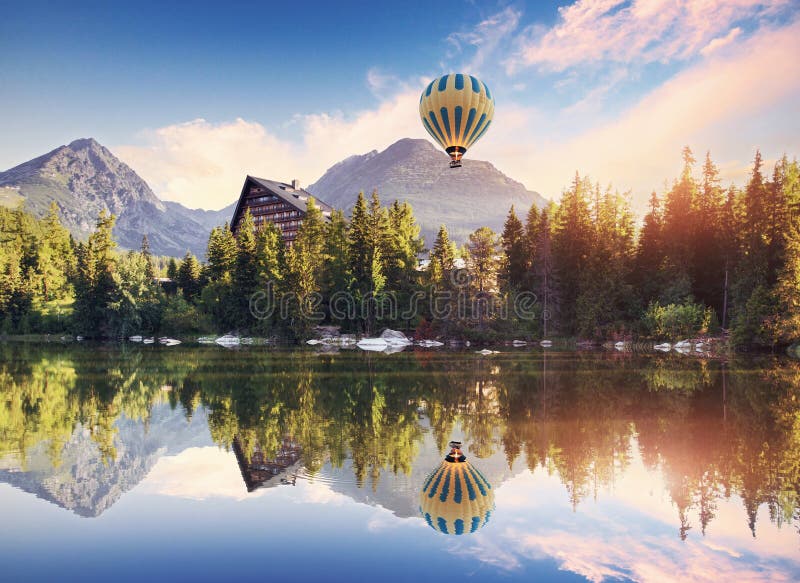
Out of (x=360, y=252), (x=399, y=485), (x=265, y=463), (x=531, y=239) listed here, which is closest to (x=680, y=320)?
(x=531, y=239)

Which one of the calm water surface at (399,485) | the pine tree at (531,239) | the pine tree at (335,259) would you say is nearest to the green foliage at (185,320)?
the pine tree at (335,259)

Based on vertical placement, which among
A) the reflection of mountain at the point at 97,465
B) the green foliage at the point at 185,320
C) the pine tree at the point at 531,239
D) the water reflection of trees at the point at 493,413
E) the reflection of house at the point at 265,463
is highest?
the pine tree at the point at 531,239

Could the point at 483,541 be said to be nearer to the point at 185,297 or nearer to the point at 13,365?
the point at 13,365

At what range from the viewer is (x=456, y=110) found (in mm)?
25375

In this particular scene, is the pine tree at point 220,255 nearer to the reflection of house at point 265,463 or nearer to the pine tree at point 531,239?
the pine tree at point 531,239

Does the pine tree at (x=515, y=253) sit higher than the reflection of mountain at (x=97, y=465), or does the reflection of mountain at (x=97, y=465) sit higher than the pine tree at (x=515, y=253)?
the pine tree at (x=515, y=253)

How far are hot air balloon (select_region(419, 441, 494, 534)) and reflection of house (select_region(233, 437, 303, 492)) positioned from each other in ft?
10.1

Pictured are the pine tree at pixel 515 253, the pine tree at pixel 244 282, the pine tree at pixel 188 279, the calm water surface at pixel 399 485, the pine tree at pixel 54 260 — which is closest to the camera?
the calm water surface at pixel 399 485

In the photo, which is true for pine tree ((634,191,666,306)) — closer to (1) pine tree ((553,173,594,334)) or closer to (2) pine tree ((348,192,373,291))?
(1) pine tree ((553,173,594,334))

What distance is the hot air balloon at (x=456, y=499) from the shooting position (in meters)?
8.17

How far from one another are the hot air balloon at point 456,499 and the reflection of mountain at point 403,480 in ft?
0.61

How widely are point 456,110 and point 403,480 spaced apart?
20450mm

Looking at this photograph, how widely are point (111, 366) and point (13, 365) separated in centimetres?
603

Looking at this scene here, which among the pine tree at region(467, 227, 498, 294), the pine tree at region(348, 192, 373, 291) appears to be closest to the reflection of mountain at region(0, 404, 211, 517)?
the pine tree at region(467, 227, 498, 294)
